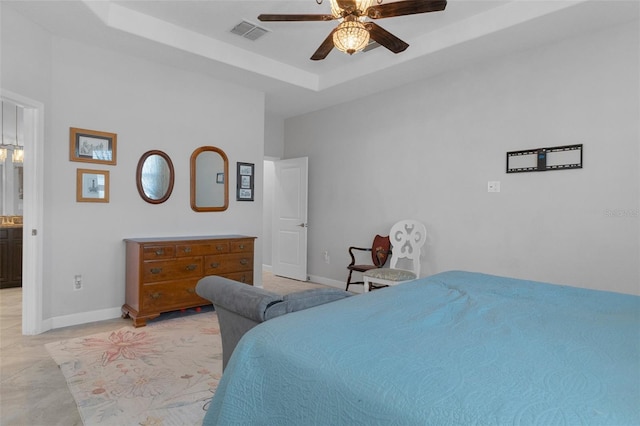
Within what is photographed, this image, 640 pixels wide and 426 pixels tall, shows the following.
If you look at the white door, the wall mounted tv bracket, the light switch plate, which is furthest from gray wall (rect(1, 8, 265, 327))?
the wall mounted tv bracket

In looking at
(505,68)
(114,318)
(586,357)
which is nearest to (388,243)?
(505,68)

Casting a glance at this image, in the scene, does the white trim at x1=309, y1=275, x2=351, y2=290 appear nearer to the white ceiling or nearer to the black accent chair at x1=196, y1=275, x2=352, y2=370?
the white ceiling

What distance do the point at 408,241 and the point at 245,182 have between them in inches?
89.0

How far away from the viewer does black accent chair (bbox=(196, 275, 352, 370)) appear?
1624mm

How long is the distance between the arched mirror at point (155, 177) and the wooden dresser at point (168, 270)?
529 millimetres

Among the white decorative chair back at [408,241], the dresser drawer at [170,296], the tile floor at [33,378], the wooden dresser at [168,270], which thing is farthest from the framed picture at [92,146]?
the white decorative chair back at [408,241]

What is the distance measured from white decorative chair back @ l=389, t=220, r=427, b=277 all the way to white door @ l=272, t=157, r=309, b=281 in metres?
1.86

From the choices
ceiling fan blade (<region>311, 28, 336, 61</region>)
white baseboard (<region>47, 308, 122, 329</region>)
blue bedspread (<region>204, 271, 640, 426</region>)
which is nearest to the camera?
blue bedspread (<region>204, 271, 640, 426</region>)

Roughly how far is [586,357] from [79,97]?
4407mm

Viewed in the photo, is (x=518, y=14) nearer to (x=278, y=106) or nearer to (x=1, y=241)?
(x=278, y=106)

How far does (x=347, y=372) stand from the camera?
1027mm

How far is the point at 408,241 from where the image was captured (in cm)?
454

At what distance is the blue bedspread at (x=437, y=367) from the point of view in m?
0.86

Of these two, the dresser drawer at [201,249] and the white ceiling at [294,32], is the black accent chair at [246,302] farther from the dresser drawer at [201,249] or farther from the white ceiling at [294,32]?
the white ceiling at [294,32]
